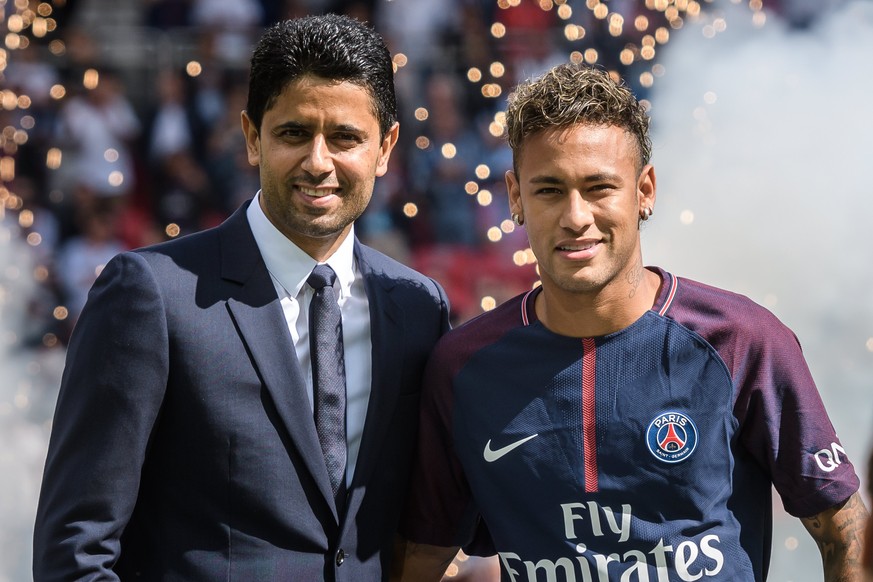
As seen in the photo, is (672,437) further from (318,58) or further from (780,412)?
(318,58)

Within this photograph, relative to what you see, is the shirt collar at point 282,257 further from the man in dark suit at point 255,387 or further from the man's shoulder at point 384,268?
the man's shoulder at point 384,268

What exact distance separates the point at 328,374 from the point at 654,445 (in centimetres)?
69

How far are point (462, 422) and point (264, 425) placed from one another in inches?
17.8

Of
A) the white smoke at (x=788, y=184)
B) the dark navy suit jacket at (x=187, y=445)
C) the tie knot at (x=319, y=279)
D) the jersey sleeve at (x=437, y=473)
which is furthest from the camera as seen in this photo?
the white smoke at (x=788, y=184)

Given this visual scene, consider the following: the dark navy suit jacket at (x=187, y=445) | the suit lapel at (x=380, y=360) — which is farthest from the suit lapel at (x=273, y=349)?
the suit lapel at (x=380, y=360)

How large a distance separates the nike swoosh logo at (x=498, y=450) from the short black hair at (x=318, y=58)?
738 mm

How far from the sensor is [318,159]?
2383 millimetres

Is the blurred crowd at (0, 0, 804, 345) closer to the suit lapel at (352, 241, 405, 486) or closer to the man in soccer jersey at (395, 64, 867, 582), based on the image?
the suit lapel at (352, 241, 405, 486)

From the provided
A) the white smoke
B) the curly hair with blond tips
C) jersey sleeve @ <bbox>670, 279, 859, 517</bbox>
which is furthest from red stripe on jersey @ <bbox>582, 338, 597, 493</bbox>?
the white smoke

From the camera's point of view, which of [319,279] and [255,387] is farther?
[319,279]

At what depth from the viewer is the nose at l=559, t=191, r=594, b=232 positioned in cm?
236

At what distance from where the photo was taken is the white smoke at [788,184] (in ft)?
18.2

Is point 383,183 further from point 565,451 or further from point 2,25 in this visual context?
point 565,451

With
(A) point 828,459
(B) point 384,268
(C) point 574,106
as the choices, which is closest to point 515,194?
(C) point 574,106
